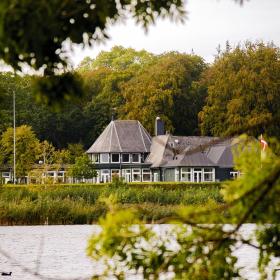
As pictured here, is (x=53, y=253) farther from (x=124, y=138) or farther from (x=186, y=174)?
(x=124, y=138)

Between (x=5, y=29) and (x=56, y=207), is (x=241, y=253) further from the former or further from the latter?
(x=5, y=29)

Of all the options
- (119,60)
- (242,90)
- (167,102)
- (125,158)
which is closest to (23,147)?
(125,158)

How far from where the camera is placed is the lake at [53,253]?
18859 millimetres

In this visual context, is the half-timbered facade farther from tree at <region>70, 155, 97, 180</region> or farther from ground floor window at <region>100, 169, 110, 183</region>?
tree at <region>70, 155, 97, 180</region>

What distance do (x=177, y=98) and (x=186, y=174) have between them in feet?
34.7

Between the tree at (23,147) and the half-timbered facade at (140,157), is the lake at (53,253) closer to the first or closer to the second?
the half-timbered facade at (140,157)

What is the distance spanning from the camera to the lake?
18859mm

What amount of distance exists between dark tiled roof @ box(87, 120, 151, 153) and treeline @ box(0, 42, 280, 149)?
3.36 metres

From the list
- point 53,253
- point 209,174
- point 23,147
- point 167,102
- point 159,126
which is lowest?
point 53,253

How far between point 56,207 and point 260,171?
2879 cm

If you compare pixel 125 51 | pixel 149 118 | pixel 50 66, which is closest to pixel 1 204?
pixel 50 66

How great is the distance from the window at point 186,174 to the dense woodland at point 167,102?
4481 millimetres

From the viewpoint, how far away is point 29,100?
266 ft

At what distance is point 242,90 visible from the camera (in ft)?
239
